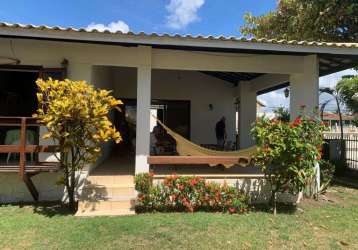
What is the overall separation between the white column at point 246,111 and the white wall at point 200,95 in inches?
42.6

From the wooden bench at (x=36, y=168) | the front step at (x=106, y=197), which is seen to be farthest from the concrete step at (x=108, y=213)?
the wooden bench at (x=36, y=168)

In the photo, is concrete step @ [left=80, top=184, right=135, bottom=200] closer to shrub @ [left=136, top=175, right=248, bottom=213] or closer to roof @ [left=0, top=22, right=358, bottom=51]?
shrub @ [left=136, top=175, right=248, bottom=213]

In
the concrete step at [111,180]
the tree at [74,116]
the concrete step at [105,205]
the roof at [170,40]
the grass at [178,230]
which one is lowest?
the grass at [178,230]

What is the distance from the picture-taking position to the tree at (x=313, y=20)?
1077cm

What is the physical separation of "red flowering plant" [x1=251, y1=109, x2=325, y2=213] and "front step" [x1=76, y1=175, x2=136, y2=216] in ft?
8.37

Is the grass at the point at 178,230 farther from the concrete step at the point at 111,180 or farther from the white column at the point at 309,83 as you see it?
the white column at the point at 309,83

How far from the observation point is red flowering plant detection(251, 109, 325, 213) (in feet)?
19.5

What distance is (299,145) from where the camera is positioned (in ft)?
19.2

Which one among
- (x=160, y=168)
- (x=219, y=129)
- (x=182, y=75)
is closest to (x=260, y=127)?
(x=160, y=168)

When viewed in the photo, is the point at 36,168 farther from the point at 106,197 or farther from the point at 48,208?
the point at 106,197

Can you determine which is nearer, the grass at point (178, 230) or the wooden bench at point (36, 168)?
the grass at point (178, 230)

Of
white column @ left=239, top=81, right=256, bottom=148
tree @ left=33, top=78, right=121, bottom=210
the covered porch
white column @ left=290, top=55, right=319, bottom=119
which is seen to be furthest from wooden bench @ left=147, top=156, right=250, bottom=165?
white column @ left=239, top=81, right=256, bottom=148

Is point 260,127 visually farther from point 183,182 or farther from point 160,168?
point 160,168

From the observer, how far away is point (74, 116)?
552 centimetres
